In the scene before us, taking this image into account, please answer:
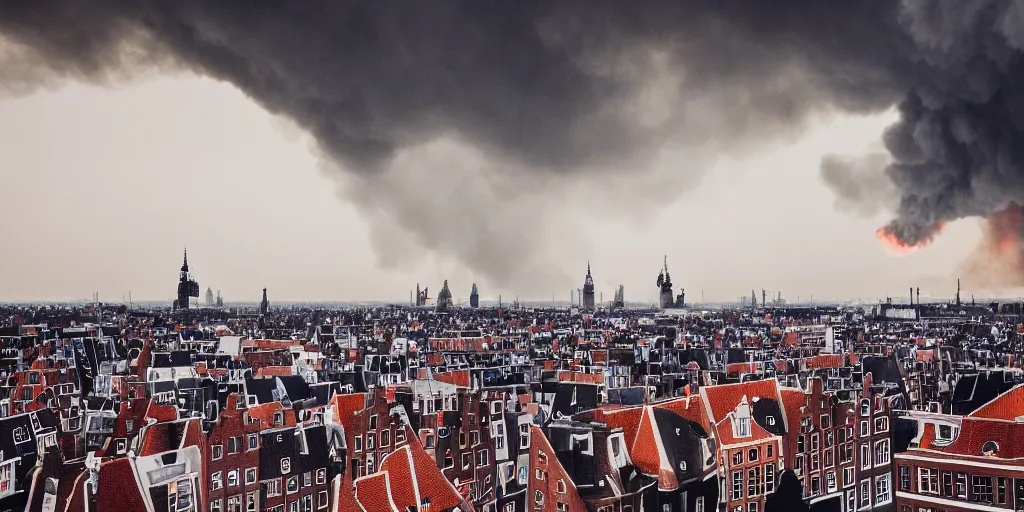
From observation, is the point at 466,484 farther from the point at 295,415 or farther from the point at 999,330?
the point at 999,330

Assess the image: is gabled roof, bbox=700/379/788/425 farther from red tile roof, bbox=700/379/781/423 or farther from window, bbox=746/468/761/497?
window, bbox=746/468/761/497

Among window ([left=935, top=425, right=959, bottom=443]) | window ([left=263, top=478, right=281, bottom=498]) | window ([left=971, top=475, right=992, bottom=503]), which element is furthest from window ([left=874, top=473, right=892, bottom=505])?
window ([left=263, top=478, right=281, bottom=498])

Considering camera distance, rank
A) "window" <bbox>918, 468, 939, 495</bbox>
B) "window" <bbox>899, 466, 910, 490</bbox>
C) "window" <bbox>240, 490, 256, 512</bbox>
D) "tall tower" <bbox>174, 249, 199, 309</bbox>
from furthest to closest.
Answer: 1. "tall tower" <bbox>174, 249, 199, 309</bbox>
2. "window" <bbox>899, 466, 910, 490</bbox>
3. "window" <bbox>918, 468, 939, 495</bbox>
4. "window" <bbox>240, 490, 256, 512</bbox>

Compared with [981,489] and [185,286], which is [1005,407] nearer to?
[981,489]

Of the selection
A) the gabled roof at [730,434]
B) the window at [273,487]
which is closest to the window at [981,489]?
the gabled roof at [730,434]

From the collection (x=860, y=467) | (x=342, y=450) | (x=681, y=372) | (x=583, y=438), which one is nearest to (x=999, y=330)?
(x=681, y=372)
